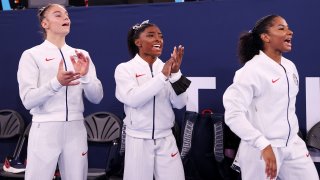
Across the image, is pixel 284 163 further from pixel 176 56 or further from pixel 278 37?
pixel 176 56

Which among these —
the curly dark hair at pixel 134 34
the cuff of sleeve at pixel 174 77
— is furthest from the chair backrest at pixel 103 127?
the cuff of sleeve at pixel 174 77

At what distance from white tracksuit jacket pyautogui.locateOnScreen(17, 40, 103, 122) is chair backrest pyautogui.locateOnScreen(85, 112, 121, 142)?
1.36 meters

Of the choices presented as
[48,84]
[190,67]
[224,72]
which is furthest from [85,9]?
[48,84]

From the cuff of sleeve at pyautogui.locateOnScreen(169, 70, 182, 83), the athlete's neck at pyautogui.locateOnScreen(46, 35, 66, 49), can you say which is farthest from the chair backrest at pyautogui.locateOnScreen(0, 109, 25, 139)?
the cuff of sleeve at pyautogui.locateOnScreen(169, 70, 182, 83)

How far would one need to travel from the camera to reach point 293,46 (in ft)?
15.2

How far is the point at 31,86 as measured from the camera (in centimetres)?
356

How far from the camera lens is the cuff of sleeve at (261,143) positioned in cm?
299

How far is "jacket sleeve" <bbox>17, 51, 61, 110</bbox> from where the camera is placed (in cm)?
342

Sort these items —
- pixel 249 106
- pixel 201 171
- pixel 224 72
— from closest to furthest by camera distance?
pixel 249 106, pixel 201 171, pixel 224 72

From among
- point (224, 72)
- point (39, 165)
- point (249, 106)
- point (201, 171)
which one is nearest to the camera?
point (249, 106)

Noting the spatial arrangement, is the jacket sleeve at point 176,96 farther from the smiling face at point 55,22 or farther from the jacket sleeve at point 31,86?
the smiling face at point 55,22

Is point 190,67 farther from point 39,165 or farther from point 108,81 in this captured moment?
point 39,165

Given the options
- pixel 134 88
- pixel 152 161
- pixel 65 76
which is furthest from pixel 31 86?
pixel 152 161

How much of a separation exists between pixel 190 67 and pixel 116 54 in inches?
36.9
